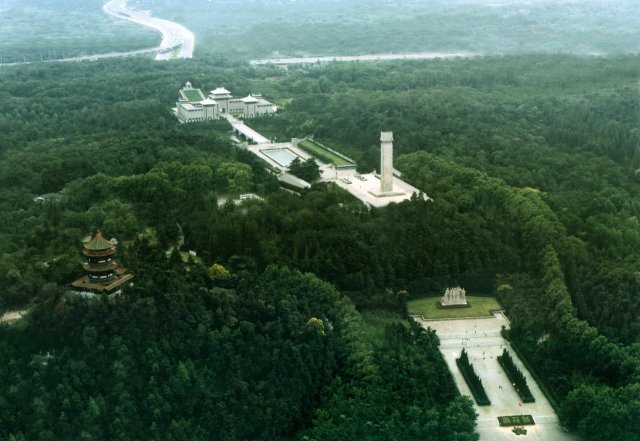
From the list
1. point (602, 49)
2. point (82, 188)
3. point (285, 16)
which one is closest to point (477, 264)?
point (82, 188)

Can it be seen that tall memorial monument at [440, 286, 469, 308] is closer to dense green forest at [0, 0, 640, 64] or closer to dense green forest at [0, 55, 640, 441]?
dense green forest at [0, 55, 640, 441]

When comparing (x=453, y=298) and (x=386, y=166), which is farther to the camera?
(x=386, y=166)

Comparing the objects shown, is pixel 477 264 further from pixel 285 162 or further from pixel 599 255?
pixel 285 162

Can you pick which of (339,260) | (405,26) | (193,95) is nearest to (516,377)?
(339,260)

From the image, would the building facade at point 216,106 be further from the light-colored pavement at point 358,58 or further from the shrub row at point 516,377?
the shrub row at point 516,377

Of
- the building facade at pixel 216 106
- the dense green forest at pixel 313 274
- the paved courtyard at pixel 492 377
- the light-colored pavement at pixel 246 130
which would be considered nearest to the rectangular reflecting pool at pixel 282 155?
the light-colored pavement at pixel 246 130

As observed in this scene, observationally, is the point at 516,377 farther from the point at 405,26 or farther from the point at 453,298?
the point at 405,26
